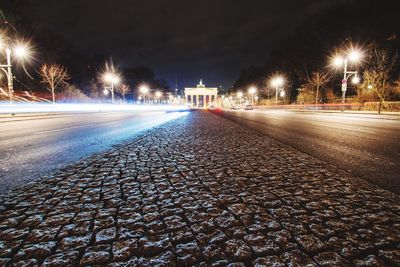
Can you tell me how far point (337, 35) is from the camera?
45.5 meters

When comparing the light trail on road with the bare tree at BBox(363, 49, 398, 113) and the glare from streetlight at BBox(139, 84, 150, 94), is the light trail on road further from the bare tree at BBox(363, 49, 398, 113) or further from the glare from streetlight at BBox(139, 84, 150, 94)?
the bare tree at BBox(363, 49, 398, 113)

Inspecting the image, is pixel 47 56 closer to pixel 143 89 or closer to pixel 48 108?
pixel 48 108

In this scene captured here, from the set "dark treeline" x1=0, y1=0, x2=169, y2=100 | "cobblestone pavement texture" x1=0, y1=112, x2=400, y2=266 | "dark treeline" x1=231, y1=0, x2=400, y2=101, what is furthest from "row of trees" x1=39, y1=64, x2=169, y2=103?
"dark treeline" x1=231, y1=0, x2=400, y2=101

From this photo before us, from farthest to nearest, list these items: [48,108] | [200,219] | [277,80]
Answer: [277,80] → [48,108] → [200,219]

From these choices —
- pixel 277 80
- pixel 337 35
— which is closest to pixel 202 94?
pixel 277 80

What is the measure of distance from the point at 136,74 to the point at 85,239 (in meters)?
109

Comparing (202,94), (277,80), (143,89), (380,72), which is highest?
(202,94)

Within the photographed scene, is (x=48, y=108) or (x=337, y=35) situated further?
(x=337, y=35)

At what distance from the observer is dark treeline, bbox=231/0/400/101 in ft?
120

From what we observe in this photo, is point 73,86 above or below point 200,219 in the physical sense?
above

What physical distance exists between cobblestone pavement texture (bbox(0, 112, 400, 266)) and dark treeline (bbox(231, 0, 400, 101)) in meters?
42.6

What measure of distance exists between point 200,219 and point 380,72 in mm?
38424

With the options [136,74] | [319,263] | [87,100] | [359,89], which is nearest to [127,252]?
[319,263]

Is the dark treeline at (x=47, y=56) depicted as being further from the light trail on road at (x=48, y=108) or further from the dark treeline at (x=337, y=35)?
the dark treeline at (x=337, y=35)
